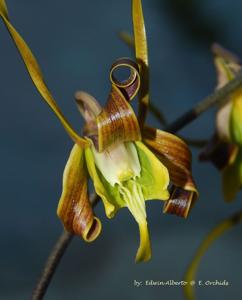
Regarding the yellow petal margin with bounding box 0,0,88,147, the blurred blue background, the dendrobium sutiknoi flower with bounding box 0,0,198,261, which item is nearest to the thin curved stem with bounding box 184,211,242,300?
the dendrobium sutiknoi flower with bounding box 0,0,198,261

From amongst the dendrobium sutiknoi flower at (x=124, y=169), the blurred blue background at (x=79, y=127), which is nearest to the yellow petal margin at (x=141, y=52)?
the dendrobium sutiknoi flower at (x=124, y=169)

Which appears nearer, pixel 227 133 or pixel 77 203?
pixel 77 203

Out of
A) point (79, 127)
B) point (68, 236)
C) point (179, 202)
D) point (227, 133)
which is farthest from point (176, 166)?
point (79, 127)

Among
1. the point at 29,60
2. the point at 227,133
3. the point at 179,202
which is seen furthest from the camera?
the point at 227,133

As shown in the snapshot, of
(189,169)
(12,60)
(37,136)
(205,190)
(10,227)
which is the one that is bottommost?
(205,190)

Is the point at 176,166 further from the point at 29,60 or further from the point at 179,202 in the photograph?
the point at 29,60

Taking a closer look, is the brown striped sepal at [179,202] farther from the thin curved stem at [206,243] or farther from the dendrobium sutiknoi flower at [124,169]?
the thin curved stem at [206,243]

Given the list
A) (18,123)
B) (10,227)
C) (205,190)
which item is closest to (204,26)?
(205,190)

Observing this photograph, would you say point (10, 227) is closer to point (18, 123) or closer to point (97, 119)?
point (18, 123)
